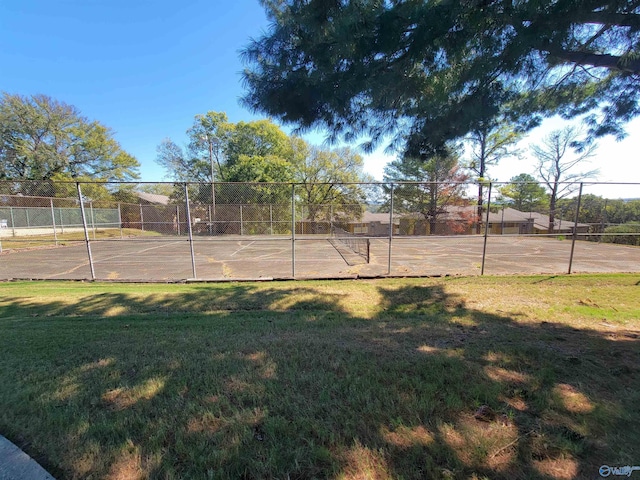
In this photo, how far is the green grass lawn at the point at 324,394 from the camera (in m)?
1.68

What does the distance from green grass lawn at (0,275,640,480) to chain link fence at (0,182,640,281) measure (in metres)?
3.63

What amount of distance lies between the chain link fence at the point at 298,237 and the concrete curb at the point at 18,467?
18.8 feet

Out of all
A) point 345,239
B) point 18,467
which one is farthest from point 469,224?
point 18,467

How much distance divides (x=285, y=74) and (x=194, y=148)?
35.4 metres

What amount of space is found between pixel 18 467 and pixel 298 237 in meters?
10.3

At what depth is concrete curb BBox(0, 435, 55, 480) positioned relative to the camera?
157 centimetres

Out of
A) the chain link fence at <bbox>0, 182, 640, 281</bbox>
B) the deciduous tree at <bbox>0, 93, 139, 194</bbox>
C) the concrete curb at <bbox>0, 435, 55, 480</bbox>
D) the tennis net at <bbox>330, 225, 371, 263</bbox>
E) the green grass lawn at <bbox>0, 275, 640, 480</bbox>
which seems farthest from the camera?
the deciduous tree at <bbox>0, 93, 139, 194</bbox>

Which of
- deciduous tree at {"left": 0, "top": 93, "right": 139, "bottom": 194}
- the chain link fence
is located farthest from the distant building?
deciduous tree at {"left": 0, "top": 93, "right": 139, "bottom": 194}

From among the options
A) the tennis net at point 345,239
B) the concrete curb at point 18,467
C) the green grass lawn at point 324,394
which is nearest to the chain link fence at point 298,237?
the tennis net at point 345,239

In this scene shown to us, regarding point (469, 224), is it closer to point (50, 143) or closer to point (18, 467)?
point (18, 467)

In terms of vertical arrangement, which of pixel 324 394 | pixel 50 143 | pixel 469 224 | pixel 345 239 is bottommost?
pixel 345 239

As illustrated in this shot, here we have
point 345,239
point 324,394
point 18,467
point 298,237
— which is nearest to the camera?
point 18,467

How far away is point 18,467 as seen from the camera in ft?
5.33

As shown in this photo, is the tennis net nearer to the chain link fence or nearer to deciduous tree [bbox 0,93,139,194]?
the chain link fence
